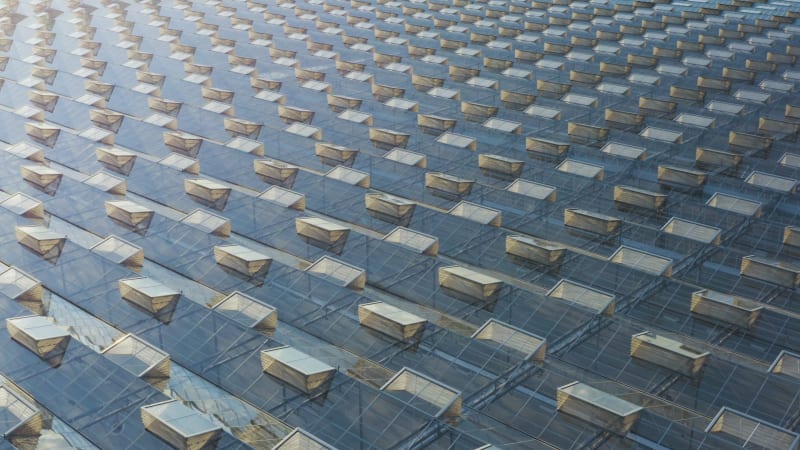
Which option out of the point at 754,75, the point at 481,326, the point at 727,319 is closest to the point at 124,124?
the point at 481,326

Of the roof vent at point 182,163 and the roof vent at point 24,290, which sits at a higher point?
the roof vent at point 24,290

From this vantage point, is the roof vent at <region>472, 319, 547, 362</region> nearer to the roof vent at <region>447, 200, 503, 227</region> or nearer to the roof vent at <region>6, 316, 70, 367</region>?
the roof vent at <region>447, 200, 503, 227</region>

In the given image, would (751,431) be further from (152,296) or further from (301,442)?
(152,296)

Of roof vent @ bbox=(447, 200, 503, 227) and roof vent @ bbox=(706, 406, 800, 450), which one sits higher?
roof vent @ bbox=(447, 200, 503, 227)

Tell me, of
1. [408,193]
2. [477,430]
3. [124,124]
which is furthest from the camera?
[124,124]

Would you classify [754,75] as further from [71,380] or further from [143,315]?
[71,380]

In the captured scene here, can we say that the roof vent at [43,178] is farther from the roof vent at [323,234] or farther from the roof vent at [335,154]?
the roof vent at [323,234]

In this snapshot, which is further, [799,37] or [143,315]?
[799,37]

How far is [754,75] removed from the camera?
234 ft

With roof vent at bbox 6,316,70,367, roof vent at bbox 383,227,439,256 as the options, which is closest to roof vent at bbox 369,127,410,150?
roof vent at bbox 383,227,439,256

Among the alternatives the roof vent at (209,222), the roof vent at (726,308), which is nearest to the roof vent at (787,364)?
the roof vent at (726,308)

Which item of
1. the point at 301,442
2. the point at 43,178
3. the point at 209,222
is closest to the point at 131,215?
the point at 209,222

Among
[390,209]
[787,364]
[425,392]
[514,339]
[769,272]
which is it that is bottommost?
[787,364]

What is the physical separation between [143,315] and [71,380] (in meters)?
5.90
